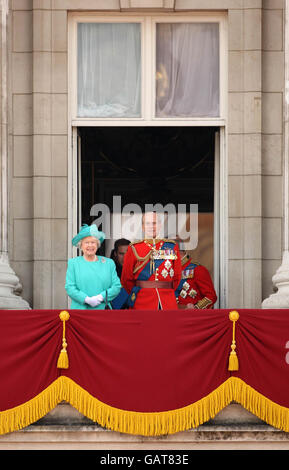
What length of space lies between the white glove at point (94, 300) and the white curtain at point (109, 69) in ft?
11.3

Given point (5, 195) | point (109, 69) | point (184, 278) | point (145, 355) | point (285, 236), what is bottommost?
point (145, 355)

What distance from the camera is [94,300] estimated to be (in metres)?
10.8

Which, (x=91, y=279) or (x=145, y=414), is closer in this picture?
(x=145, y=414)

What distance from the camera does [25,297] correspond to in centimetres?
1295

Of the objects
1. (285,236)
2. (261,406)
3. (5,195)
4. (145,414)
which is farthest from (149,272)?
(261,406)

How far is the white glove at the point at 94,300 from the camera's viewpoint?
10797 mm

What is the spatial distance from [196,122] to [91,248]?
3123 mm

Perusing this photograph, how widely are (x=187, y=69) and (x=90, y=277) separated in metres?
3.89

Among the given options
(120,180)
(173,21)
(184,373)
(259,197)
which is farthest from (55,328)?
(120,180)

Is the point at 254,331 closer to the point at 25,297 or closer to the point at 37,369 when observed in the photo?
the point at 37,369

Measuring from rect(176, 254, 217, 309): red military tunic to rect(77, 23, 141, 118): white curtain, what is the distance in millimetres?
2247

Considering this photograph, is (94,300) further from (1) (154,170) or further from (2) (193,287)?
(1) (154,170)

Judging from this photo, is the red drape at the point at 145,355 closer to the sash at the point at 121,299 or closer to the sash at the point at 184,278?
the sash at the point at 121,299

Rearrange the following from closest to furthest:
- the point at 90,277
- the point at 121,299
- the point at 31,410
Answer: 1. the point at 31,410
2. the point at 90,277
3. the point at 121,299
